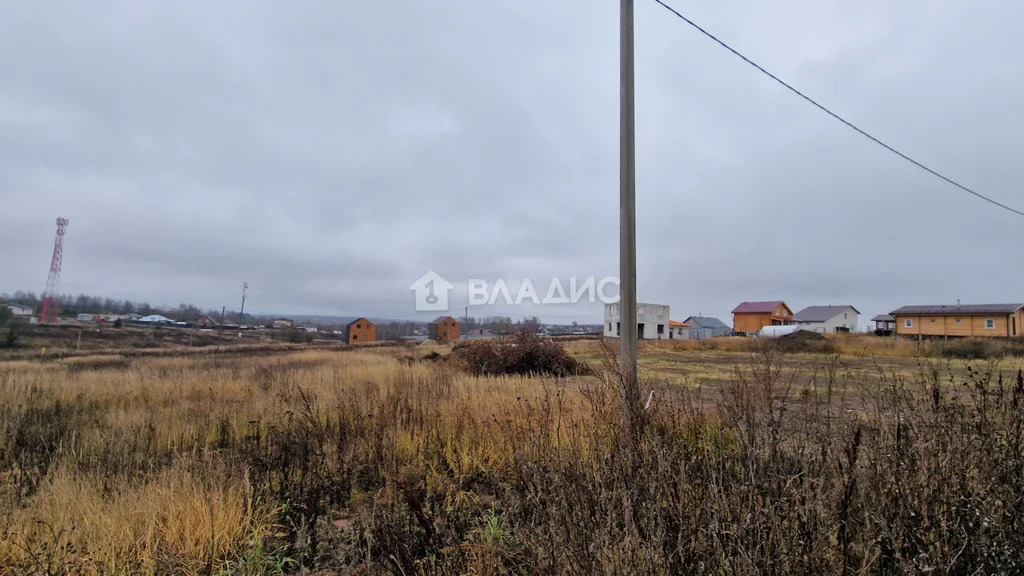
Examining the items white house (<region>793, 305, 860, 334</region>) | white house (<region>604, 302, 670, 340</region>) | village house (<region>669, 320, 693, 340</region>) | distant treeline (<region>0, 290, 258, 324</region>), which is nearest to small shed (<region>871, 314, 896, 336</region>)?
white house (<region>793, 305, 860, 334</region>)

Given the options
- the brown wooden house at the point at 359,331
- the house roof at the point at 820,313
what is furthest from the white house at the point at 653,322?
the brown wooden house at the point at 359,331

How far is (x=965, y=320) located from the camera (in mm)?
40906

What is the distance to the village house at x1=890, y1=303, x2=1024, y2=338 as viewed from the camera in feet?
128

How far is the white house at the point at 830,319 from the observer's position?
5741 centimetres

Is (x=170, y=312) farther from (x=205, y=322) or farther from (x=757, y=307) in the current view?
(x=757, y=307)

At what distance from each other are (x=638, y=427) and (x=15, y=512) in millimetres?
4157

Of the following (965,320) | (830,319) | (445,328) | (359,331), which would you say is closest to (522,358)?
(445,328)

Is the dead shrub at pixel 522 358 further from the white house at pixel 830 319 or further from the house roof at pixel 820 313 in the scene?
the house roof at pixel 820 313

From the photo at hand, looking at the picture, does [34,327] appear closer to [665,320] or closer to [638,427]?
[638,427]

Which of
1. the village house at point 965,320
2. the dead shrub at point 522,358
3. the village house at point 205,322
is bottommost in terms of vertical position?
the dead shrub at point 522,358

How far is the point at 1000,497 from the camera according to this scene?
2.16 m

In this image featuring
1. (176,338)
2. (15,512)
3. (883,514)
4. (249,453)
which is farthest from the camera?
(176,338)

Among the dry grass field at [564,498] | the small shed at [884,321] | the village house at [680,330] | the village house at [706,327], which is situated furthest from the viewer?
the village house at [706,327]

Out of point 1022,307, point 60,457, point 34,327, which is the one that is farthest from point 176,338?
point 1022,307
